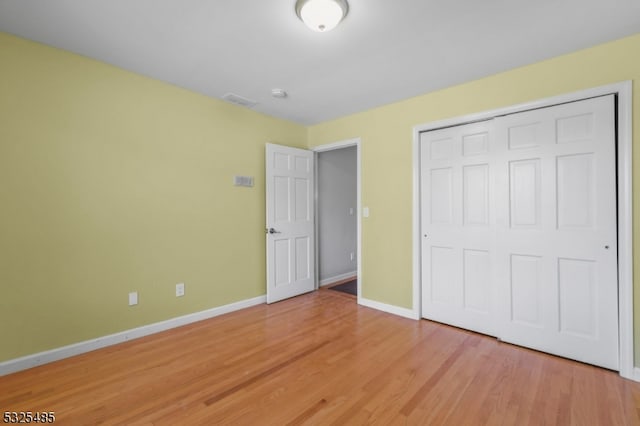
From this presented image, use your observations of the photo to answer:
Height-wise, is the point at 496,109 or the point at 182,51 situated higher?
the point at 182,51

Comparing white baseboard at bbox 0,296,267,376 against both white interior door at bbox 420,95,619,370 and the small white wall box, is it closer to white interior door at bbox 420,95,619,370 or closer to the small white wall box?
the small white wall box

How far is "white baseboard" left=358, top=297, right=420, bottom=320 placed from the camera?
3.19m

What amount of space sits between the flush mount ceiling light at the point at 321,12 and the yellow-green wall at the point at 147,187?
5.45 ft

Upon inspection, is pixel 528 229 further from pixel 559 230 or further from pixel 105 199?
pixel 105 199

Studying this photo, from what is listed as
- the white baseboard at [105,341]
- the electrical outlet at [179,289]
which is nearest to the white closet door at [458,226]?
the white baseboard at [105,341]

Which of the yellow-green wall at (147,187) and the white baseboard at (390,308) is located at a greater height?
the yellow-green wall at (147,187)

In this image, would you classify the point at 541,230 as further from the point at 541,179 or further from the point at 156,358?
the point at 156,358

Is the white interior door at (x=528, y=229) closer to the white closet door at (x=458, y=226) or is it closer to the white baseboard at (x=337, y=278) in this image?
the white closet door at (x=458, y=226)

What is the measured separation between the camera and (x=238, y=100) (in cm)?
329

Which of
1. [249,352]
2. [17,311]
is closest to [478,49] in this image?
[249,352]

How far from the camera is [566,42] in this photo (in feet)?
7.07

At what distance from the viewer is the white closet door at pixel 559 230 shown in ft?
7.15

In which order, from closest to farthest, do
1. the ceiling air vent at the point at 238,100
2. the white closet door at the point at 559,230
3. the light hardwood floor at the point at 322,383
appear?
the light hardwood floor at the point at 322,383, the white closet door at the point at 559,230, the ceiling air vent at the point at 238,100

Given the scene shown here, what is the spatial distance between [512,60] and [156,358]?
3.86 meters
